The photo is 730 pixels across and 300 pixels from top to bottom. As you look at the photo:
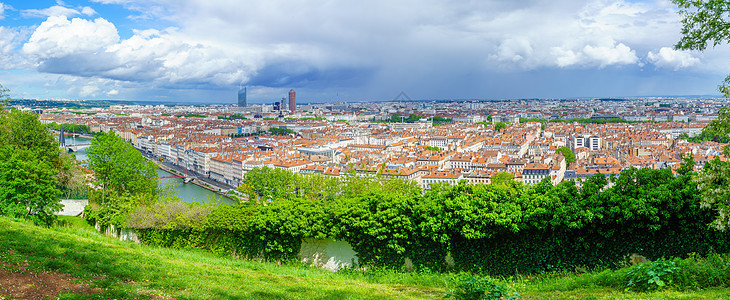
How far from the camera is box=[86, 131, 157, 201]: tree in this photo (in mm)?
15125

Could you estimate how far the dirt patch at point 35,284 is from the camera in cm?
407

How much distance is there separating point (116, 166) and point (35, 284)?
1194 cm

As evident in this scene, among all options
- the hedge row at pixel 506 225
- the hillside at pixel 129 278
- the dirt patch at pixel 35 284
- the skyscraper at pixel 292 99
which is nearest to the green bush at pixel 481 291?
the hillside at pixel 129 278

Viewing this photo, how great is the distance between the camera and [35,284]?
4316 millimetres

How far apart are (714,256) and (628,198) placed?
1256 millimetres

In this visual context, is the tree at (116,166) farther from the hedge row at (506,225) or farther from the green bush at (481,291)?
the green bush at (481,291)

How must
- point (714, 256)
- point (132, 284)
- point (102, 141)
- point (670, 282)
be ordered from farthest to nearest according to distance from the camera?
point (102, 141) → point (714, 256) → point (670, 282) → point (132, 284)

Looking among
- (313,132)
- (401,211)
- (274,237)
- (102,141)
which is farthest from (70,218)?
(313,132)

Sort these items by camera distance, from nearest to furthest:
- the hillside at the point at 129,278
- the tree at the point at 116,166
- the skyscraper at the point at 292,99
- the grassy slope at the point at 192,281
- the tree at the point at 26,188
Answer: the hillside at the point at 129,278
the grassy slope at the point at 192,281
the tree at the point at 26,188
the tree at the point at 116,166
the skyscraper at the point at 292,99

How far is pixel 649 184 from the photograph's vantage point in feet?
22.8

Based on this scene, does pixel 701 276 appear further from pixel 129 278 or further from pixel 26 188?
pixel 26 188

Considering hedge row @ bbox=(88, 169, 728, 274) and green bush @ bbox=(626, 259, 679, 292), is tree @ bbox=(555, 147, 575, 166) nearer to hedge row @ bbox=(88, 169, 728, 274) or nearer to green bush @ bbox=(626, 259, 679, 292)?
hedge row @ bbox=(88, 169, 728, 274)

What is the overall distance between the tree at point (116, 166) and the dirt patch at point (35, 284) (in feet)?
34.9

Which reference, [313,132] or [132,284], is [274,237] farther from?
[313,132]
